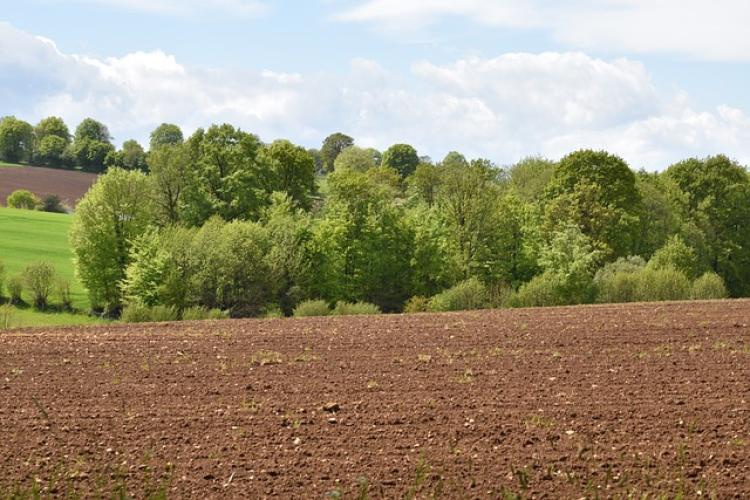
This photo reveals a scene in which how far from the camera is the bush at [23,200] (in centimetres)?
9481

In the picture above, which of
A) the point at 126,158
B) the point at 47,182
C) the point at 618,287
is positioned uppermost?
the point at 126,158

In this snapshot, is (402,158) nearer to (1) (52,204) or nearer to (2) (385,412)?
(1) (52,204)

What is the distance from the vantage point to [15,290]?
54.0 metres

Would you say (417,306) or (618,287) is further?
(417,306)

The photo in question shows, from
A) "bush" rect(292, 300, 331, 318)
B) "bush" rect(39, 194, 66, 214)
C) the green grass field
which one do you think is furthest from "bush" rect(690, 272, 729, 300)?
"bush" rect(39, 194, 66, 214)

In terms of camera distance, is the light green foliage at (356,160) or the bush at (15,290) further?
the light green foliage at (356,160)

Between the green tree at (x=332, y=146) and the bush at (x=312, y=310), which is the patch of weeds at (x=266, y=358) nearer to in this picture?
the bush at (x=312, y=310)

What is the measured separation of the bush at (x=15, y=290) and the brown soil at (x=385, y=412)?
2996cm

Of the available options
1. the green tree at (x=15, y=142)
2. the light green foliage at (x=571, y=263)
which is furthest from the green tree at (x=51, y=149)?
the light green foliage at (x=571, y=263)

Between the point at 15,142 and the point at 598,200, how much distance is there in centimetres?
8820

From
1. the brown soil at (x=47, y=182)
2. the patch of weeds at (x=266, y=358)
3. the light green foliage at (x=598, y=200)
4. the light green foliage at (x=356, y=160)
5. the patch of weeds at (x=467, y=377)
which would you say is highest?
the light green foliage at (x=356, y=160)

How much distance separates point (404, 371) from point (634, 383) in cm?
453

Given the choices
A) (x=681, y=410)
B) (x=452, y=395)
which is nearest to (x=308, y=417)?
(x=452, y=395)

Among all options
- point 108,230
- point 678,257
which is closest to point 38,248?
point 108,230
